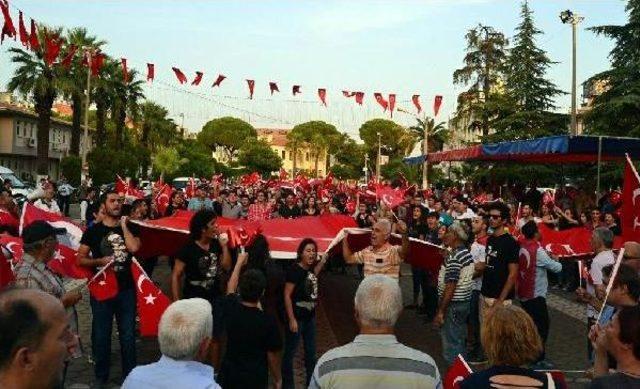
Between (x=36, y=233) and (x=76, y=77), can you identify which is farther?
(x=76, y=77)

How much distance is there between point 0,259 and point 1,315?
9.10 feet

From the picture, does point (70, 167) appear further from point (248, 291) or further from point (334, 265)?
point (248, 291)

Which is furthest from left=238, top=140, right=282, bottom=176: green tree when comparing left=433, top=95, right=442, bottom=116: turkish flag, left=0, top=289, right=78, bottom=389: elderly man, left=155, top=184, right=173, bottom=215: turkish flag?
left=0, top=289, right=78, bottom=389: elderly man

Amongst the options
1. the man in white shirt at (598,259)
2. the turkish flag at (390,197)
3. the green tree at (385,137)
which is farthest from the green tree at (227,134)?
Answer: the man in white shirt at (598,259)

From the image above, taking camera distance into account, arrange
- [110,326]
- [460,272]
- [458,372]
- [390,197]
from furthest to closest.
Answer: [390,197]
[460,272]
[110,326]
[458,372]

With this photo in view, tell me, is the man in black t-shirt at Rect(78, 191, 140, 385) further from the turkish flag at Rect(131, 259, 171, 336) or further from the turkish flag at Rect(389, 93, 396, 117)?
the turkish flag at Rect(389, 93, 396, 117)

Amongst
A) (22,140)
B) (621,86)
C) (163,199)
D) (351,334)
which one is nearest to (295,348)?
(351,334)

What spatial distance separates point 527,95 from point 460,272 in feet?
109

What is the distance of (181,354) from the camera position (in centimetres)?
319

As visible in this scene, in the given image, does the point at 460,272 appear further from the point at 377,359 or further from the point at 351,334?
the point at 377,359

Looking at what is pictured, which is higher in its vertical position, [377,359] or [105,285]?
[377,359]

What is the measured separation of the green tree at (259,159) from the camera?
4080 inches

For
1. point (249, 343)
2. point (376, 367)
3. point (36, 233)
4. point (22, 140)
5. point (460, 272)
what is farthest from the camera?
point (22, 140)

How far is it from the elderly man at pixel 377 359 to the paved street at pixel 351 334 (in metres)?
→ 4.19
